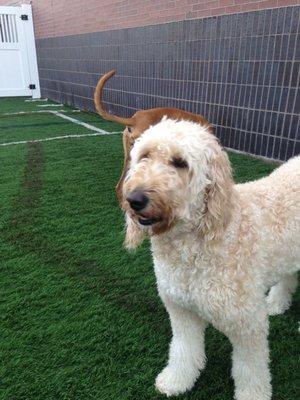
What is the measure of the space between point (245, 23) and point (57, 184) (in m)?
3.16

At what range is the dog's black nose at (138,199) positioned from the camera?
54.7 inches

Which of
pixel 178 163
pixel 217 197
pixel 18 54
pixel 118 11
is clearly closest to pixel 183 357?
pixel 217 197

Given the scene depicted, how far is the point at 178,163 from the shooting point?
5.04 feet

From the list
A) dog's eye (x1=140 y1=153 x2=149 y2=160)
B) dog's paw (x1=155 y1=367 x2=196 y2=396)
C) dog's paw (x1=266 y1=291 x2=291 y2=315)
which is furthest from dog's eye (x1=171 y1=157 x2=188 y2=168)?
dog's paw (x1=266 y1=291 x2=291 y2=315)

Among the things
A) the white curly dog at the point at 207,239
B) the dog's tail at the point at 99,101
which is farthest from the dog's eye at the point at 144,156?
the dog's tail at the point at 99,101

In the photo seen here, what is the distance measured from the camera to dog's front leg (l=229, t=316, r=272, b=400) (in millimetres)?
1732

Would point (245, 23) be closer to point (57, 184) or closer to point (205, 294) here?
point (57, 184)

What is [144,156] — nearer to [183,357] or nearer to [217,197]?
[217,197]

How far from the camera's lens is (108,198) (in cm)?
426

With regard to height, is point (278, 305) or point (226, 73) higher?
point (226, 73)

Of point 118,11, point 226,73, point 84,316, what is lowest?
point 84,316

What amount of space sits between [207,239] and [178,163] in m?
0.34

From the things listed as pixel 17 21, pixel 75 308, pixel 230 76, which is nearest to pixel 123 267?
pixel 75 308

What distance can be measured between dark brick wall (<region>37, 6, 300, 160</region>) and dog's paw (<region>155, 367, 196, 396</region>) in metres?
3.42
